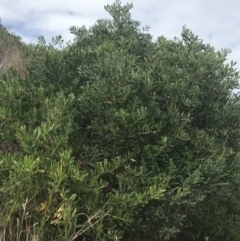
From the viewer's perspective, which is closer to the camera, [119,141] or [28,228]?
[28,228]

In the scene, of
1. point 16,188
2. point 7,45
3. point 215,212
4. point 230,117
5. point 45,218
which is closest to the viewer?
point 16,188

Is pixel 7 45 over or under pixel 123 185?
over

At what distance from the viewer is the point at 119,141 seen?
4426 millimetres

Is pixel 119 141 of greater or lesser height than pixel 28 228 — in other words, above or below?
above

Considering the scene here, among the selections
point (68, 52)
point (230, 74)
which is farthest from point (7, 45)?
point (230, 74)

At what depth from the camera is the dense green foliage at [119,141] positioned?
3812 millimetres

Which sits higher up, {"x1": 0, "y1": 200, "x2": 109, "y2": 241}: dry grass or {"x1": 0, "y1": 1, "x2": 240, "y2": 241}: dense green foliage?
{"x1": 0, "y1": 1, "x2": 240, "y2": 241}: dense green foliage

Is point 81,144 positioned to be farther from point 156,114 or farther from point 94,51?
point 94,51

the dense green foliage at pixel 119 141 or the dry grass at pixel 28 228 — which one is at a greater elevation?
the dense green foliage at pixel 119 141

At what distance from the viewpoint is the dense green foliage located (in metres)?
3.81

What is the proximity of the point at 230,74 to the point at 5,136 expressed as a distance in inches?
111

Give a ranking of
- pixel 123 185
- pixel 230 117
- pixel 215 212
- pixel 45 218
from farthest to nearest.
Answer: pixel 215 212 → pixel 230 117 → pixel 123 185 → pixel 45 218

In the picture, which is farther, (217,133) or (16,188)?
(217,133)

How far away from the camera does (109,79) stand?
4.46 metres
